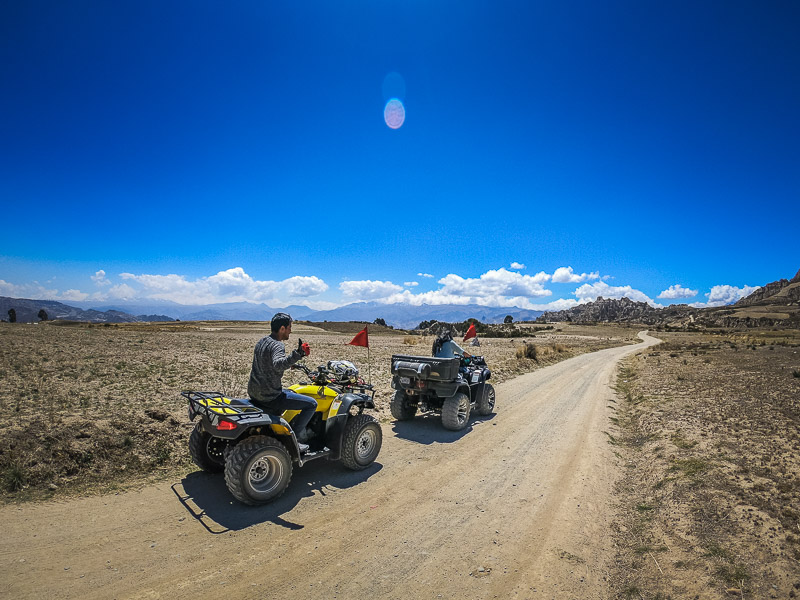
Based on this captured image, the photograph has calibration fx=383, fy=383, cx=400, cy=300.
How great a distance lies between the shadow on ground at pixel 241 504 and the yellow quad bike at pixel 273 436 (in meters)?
0.17

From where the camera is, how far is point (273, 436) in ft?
19.1

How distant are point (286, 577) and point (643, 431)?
10.2 m

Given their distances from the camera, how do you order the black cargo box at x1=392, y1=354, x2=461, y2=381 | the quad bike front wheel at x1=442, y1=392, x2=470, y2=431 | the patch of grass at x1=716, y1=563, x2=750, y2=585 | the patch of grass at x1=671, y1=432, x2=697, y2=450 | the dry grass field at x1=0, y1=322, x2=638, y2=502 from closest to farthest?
1. the patch of grass at x1=716, y1=563, x2=750, y2=585
2. the dry grass field at x1=0, y1=322, x2=638, y2=502
3. the patch of grass at x1=671, y1=432, x2=697, y2=450
4. the black cargo box at x1=392, y1=354, x2=461, y2=381
5. the quad bike front wheel at x1=442, y1=392, x2=470, y2=431

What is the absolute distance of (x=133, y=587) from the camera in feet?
12.5

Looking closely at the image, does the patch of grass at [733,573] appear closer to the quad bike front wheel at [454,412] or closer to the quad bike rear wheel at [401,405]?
the quad bike front wheel at [454,412]

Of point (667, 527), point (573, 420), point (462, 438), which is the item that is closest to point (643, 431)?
point (573, 420)

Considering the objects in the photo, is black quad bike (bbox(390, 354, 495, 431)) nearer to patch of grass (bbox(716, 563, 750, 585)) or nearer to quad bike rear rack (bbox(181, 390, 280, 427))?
quad bike rear rack (bbox(181, 390, 280, 427))

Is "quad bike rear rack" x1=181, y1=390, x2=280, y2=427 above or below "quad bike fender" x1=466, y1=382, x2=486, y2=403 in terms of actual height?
above

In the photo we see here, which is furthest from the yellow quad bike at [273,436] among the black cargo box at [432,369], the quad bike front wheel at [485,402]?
the quad bike front wheel at [485,402]

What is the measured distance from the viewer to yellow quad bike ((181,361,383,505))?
17.1 feet

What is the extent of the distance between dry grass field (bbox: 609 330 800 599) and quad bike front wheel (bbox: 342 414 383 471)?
4.07 m

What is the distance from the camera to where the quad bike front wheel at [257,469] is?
515 cm

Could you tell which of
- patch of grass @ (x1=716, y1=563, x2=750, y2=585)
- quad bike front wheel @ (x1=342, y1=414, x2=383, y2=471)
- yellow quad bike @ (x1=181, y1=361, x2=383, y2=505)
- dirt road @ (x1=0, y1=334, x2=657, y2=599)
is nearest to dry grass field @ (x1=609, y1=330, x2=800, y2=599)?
patch of grass @ (x1=716, y1=563, x2=750, y2=585)

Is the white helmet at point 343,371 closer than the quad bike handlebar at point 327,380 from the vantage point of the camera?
No
